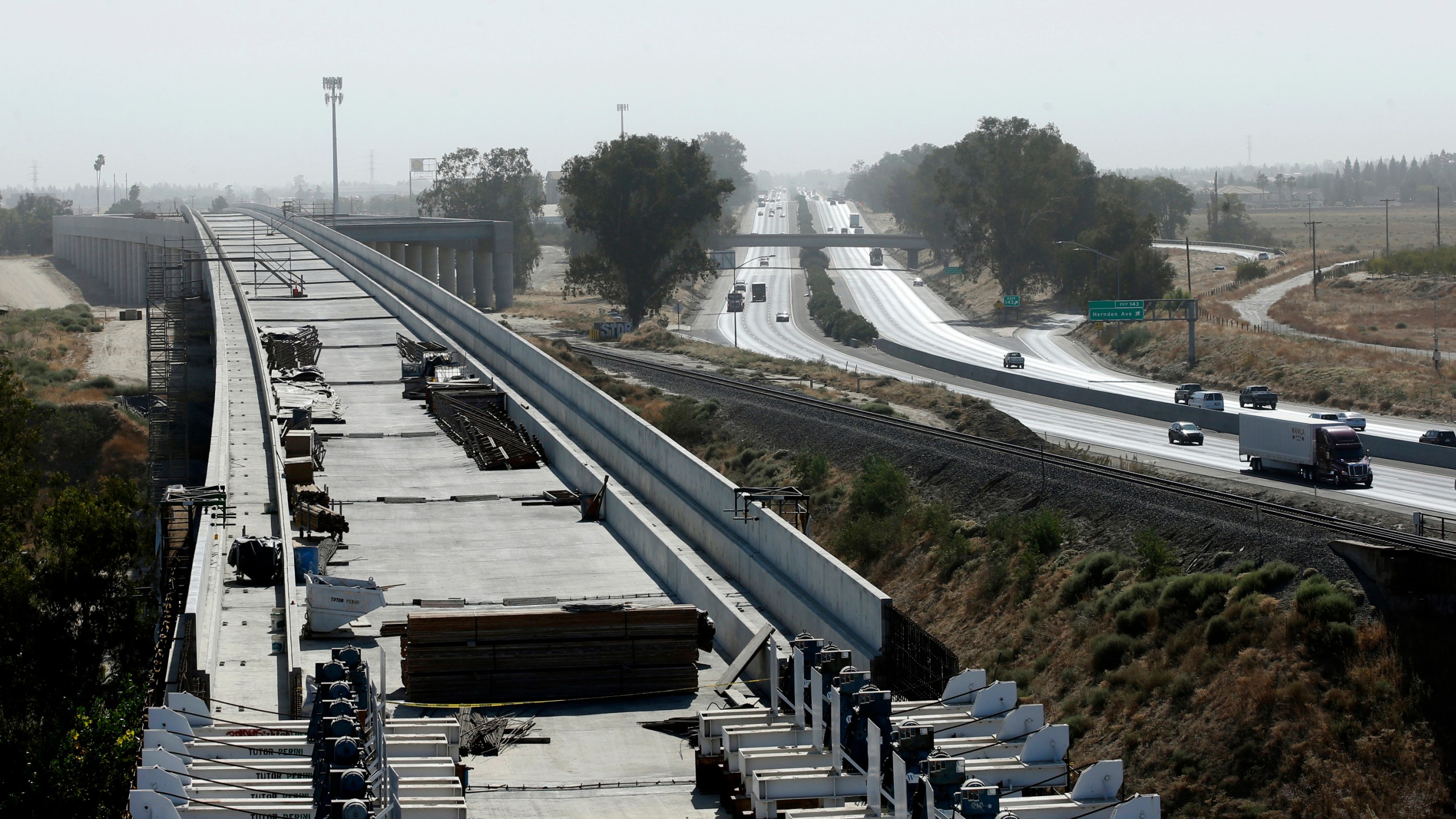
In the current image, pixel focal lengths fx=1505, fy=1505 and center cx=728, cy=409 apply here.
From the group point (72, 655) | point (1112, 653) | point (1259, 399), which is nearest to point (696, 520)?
point (1112, 653)

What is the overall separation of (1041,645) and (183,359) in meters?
37.5

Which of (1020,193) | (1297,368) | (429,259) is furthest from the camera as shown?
(1020,193)

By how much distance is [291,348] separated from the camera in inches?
1966

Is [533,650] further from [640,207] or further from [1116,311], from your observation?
[640,207]

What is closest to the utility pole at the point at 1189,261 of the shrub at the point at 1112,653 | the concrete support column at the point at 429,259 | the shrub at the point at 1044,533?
the concrete support column at the point at 429,259

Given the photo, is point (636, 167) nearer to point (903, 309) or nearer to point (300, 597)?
point (903, 309)

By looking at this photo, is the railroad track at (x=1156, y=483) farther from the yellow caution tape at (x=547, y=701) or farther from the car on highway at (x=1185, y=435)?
the yellow caution tape at (x=547, y=701)

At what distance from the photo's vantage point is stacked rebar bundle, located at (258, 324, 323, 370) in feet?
157

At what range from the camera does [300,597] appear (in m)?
22.7

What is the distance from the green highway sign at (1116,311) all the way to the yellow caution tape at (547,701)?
225ft

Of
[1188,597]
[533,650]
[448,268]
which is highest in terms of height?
[448,268]

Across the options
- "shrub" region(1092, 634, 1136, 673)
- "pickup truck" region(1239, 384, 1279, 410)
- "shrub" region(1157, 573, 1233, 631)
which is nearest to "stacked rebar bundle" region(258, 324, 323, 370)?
"shrub" region(1092, 634, 1136, 673)

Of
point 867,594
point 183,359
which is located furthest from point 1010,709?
point 183,359

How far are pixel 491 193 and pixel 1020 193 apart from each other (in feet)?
199
